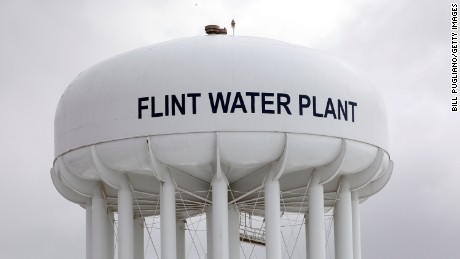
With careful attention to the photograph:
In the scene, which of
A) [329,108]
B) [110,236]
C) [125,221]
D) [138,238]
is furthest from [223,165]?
[138,238]

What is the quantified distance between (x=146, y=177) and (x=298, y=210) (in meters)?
6.35

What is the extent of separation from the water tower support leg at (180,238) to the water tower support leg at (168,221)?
6689mm

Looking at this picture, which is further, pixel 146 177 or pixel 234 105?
pixel 146 177

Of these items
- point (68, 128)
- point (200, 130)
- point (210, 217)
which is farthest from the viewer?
point (210, 217)

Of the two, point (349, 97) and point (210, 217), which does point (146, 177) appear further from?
point (349, 97)

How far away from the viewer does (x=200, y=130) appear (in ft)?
120

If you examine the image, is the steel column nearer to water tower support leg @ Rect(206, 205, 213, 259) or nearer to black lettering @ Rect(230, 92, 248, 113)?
water tower support leg @ Rect(206, 205, 213, 259)

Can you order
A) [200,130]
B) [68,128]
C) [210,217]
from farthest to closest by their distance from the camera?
[210,217] < [68,128] < [200,130]

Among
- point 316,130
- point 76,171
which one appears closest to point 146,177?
point 76,171

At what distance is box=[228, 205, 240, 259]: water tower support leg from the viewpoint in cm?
4162

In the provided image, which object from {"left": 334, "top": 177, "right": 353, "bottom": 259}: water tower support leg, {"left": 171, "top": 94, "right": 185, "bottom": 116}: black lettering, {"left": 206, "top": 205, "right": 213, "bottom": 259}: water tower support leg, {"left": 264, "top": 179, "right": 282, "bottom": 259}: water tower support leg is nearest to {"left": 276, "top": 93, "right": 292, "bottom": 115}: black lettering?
{"left": 264, "top": 179, "right": 282, "bottom": 259}: water tower support leg

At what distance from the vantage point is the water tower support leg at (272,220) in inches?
1486

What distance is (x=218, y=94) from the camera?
121 feet

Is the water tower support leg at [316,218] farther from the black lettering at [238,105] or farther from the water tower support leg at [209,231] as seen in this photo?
the black lettering at [238,105]
